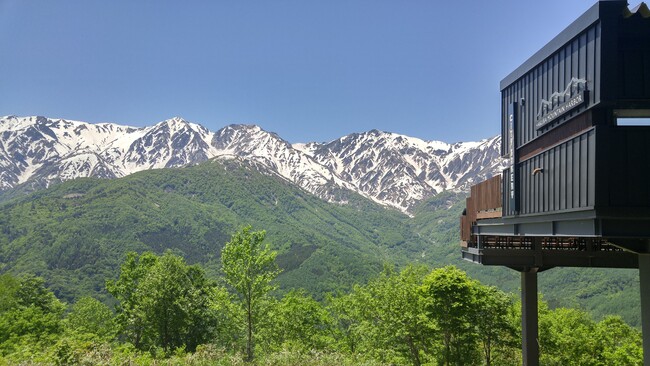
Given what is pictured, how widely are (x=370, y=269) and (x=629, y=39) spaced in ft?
575

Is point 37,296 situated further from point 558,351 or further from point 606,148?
point 606,148

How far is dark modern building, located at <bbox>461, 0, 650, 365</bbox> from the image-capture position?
22.0 ft

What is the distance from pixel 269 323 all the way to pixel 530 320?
19.7m

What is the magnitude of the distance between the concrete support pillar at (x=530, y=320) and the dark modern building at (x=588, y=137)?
3.58 meters

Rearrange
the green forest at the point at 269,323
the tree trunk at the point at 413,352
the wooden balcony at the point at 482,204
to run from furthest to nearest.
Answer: the tree trunk at the point at 413,352 → the green forest at the point at 269,323 → the wooden balcony at the point at 482,204

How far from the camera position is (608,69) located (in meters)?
7.04

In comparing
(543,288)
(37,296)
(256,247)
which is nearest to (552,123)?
(256,247)

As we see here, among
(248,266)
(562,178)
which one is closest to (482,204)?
(562,178)

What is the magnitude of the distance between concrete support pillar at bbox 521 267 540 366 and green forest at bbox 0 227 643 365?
6.04 m

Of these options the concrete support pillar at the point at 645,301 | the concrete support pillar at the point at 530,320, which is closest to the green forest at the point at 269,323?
the concrete support pillar at the point at 530,320

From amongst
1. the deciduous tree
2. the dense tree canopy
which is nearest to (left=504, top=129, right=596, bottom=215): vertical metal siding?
the dense tree canopy

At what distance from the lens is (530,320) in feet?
43.7

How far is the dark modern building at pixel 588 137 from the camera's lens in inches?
264

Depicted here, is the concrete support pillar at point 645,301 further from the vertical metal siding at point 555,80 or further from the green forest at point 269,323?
the green forest at point 269,323
